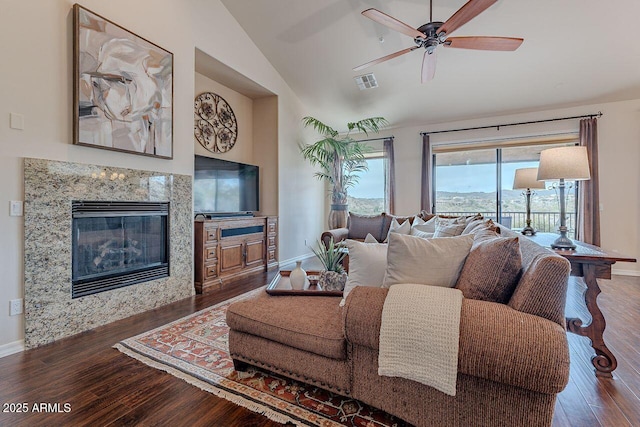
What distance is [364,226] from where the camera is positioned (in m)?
4.84

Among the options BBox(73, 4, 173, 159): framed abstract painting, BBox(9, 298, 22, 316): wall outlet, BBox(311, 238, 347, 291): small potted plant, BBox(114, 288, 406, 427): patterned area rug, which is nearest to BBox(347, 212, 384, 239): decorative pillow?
BBox(311, 238, 347, 291): small potted plant

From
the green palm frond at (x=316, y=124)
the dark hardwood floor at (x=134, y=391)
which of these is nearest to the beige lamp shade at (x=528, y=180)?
the dark hardwood floor at (x=134, y=391)

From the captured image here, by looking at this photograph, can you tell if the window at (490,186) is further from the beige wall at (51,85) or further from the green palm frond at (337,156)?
the beige wall at (51,85)

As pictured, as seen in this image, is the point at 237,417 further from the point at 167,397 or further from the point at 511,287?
the point at 511,287

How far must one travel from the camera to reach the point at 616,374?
71.2 inches

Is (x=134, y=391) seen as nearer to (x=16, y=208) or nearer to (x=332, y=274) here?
(x=332, y=274)

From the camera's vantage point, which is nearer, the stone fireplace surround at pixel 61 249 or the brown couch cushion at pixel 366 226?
the stone fireplace surround at pixel 61 249

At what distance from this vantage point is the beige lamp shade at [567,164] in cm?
229

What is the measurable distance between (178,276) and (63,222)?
1.26 metres

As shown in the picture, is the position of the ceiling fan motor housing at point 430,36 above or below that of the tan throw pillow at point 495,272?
above

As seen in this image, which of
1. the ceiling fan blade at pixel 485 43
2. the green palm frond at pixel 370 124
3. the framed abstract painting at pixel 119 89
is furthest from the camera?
the green palm frond at pixel 370 124

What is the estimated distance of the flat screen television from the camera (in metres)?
3.79

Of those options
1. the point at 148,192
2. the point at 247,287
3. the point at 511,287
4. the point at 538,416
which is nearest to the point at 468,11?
the point at 511,287

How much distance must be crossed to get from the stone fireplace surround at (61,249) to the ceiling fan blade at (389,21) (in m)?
2.62
